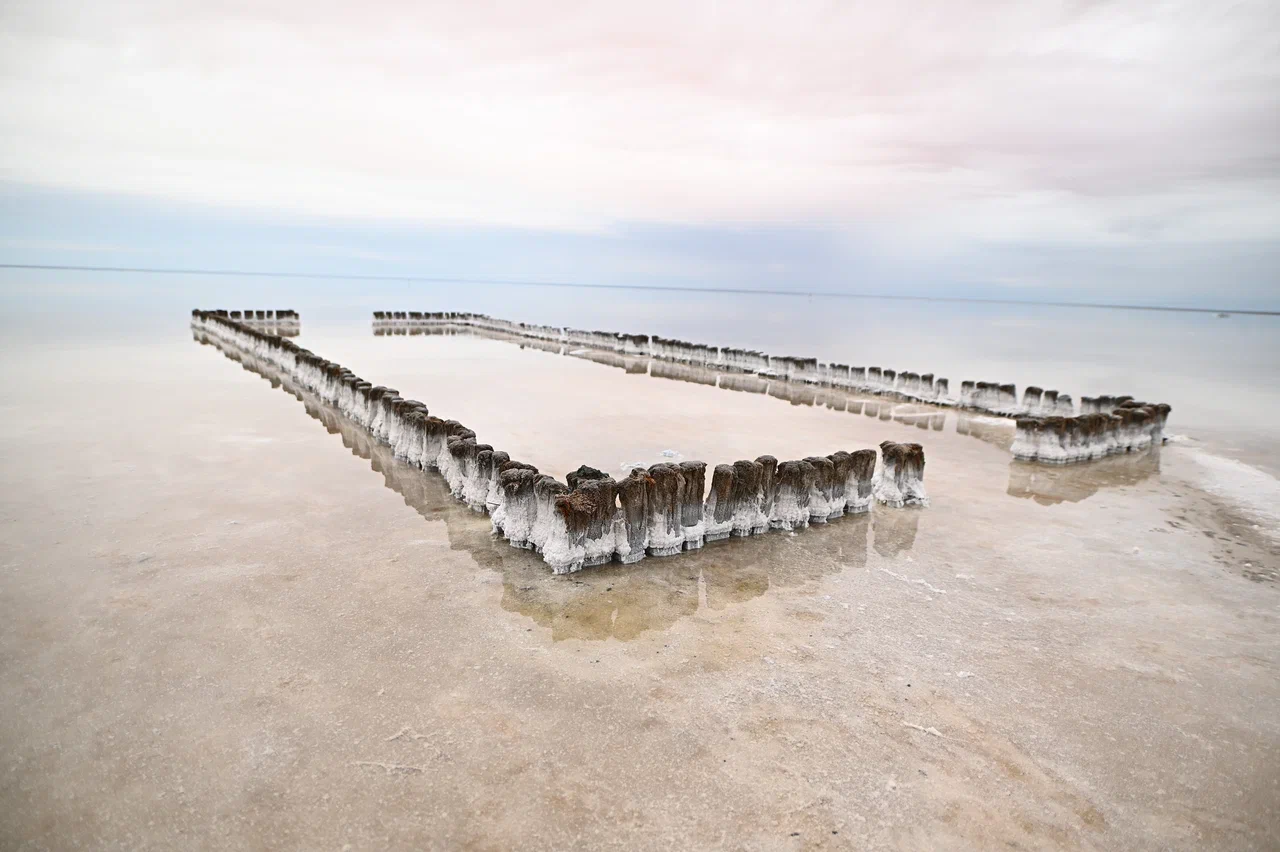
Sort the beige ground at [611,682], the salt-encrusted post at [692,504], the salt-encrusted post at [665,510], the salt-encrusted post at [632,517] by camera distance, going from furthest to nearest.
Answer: the salt-encrusted post at [692,504] < the salt-encrusted post at [665,510] < the salt-encrusted post at [632,517] < the beige ground at [611,682]

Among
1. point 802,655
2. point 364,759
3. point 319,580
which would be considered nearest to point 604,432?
point 319,580

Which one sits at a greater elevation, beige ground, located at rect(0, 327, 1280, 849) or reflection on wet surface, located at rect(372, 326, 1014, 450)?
reflection on wet surface, located at rect(372, 326, 1014, 450)

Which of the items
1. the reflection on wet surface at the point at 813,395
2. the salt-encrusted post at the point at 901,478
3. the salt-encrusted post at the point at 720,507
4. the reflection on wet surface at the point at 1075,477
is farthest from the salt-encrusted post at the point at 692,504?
the reflection on wet surface at the point at 813,395

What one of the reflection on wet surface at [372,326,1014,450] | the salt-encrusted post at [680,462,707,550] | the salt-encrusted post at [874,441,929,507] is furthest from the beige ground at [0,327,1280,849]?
the reflection on wet surface at [372,326,1014,450]

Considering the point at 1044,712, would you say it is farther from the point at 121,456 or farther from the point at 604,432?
the point at 121,456

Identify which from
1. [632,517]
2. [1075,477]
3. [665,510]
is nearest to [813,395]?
[1075,477]

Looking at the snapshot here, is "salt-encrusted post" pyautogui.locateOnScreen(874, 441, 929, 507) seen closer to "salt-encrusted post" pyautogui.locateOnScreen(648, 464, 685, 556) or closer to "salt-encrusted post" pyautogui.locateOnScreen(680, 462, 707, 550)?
"salt-encrusted post" pyautogui.locateOnScreen(680, 462, 707, 550)

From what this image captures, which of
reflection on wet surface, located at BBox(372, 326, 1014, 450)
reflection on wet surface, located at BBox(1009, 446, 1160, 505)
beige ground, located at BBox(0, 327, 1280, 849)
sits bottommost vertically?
beige ground, located at BBox(0, 327, 1280, 849)

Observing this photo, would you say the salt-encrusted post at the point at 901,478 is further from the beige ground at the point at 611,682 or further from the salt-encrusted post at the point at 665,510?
the salt-encrusted post at the point at 665,510
